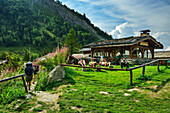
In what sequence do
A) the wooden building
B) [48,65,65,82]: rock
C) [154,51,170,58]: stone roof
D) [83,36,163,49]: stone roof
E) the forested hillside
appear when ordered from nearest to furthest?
[48,65,65,82]: rock < [83,36,163,49]: stone roof < the wooden building < [154,51,170,58]: stone roof < the forested hillside

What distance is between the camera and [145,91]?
548cm

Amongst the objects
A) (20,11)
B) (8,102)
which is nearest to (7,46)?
→ (20,11)

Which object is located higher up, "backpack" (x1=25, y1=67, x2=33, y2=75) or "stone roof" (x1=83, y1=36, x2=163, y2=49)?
"stone roof" (x1=83, y1=36, x2=163, y2=49)

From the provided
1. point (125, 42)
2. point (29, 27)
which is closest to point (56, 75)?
point (125, 42)

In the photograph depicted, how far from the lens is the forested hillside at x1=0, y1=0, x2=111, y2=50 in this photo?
279ft

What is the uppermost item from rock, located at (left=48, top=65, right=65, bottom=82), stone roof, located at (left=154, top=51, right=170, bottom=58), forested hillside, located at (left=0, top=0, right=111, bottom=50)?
forested hillside, located at (left=0, top=0, right=111, bottom=50)

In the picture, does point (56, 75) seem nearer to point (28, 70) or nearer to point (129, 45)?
point (28, 70)

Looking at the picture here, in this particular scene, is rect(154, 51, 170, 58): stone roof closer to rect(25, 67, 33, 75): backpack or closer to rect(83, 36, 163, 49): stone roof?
rect(83, 36, 163, 49): stone roof

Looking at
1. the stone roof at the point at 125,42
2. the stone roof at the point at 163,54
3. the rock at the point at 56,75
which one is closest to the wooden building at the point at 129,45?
the stone roof at the point at 125,42

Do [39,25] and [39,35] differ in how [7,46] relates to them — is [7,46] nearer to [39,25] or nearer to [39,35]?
[39,35]

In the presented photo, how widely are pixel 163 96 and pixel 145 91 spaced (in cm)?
71

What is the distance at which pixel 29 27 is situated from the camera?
343 ft

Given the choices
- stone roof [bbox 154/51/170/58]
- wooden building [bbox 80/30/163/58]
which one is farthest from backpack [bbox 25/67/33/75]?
stone roof [bbox 154/51/170/58]

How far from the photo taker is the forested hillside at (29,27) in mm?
85075
